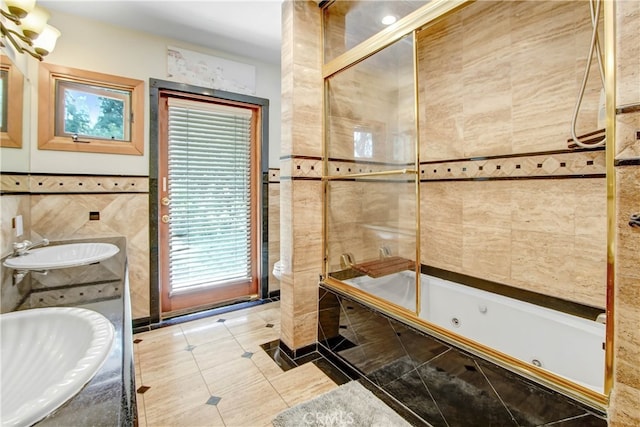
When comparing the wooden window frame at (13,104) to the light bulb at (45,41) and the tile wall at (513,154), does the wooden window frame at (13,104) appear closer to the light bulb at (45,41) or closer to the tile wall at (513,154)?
the light bulb at (45,41)

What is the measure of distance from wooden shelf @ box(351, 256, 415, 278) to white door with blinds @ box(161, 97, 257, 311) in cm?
142

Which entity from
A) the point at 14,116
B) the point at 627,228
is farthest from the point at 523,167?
the point at 14,116

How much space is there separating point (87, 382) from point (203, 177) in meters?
2.62

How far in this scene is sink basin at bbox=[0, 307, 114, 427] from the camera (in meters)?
0.54

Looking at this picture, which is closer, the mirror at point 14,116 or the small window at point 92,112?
the mirror at point 14,116

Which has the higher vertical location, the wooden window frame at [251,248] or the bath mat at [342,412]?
the wooden window frame at [251,248]

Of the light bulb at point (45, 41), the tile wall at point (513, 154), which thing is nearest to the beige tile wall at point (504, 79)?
the tile wall at point (513, 154)

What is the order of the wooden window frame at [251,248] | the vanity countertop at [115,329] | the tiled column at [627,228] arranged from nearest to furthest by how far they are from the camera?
the vanity countertop at [115,329] < the tiled column at [627,228] < the wooden window frame at [251,248]

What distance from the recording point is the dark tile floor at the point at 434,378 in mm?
1084

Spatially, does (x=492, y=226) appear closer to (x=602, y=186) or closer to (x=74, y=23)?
(x=602, y=186)

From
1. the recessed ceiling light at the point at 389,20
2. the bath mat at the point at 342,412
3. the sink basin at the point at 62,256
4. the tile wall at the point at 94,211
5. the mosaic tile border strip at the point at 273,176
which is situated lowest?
the bath mat at the point at 342,412

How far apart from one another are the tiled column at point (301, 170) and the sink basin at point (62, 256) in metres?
1.12

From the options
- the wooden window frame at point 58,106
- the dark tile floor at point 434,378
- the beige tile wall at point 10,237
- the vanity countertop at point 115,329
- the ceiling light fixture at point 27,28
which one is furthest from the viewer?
the wooden window frame at point 58,106

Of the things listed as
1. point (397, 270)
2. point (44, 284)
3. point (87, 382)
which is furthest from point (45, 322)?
point (397, 270)
